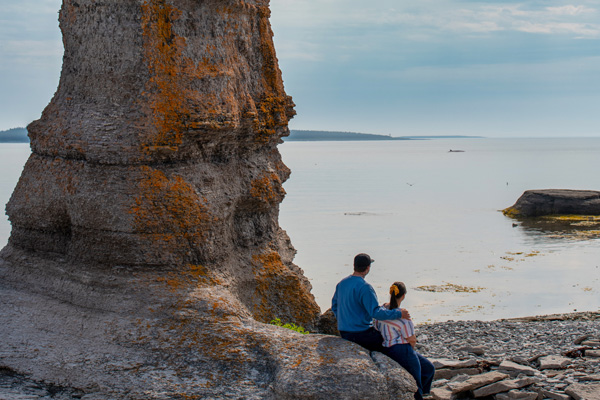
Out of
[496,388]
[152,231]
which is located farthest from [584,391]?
[152,231]

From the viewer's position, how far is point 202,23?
9078 millimetres

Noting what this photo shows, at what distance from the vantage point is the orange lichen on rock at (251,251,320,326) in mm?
10039

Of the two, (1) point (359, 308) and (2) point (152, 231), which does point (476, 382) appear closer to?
(1) point (359, 308)

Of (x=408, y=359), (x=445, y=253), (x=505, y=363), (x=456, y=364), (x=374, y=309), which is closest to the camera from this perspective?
(x=374, y=309)

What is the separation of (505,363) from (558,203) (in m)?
31.8

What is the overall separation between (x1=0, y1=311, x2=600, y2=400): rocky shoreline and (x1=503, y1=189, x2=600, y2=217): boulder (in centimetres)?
2325

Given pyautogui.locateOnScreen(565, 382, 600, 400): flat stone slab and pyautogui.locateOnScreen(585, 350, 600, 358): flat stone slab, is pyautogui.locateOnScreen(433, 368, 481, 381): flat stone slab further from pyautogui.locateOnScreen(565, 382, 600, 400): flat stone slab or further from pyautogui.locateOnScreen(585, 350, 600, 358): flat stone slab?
pyautogui.locateOnScreen(585, 350, 600, 358): flat stone slab

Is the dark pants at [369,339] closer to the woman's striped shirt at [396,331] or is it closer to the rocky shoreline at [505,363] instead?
the woman's striped shirt at [396,331]

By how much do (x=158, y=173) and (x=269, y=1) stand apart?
11.9 feet

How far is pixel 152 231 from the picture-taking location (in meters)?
8.44

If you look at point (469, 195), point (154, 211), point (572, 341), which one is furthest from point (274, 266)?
point (469, 195)

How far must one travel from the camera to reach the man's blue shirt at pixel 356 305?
793cm

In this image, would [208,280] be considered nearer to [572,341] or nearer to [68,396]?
[68,396]

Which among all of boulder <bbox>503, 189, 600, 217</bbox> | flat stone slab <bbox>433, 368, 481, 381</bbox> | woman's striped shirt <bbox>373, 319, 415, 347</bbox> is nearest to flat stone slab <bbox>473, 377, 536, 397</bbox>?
flat stone slab <bbox>433, 368, 481, 381</bbox>
